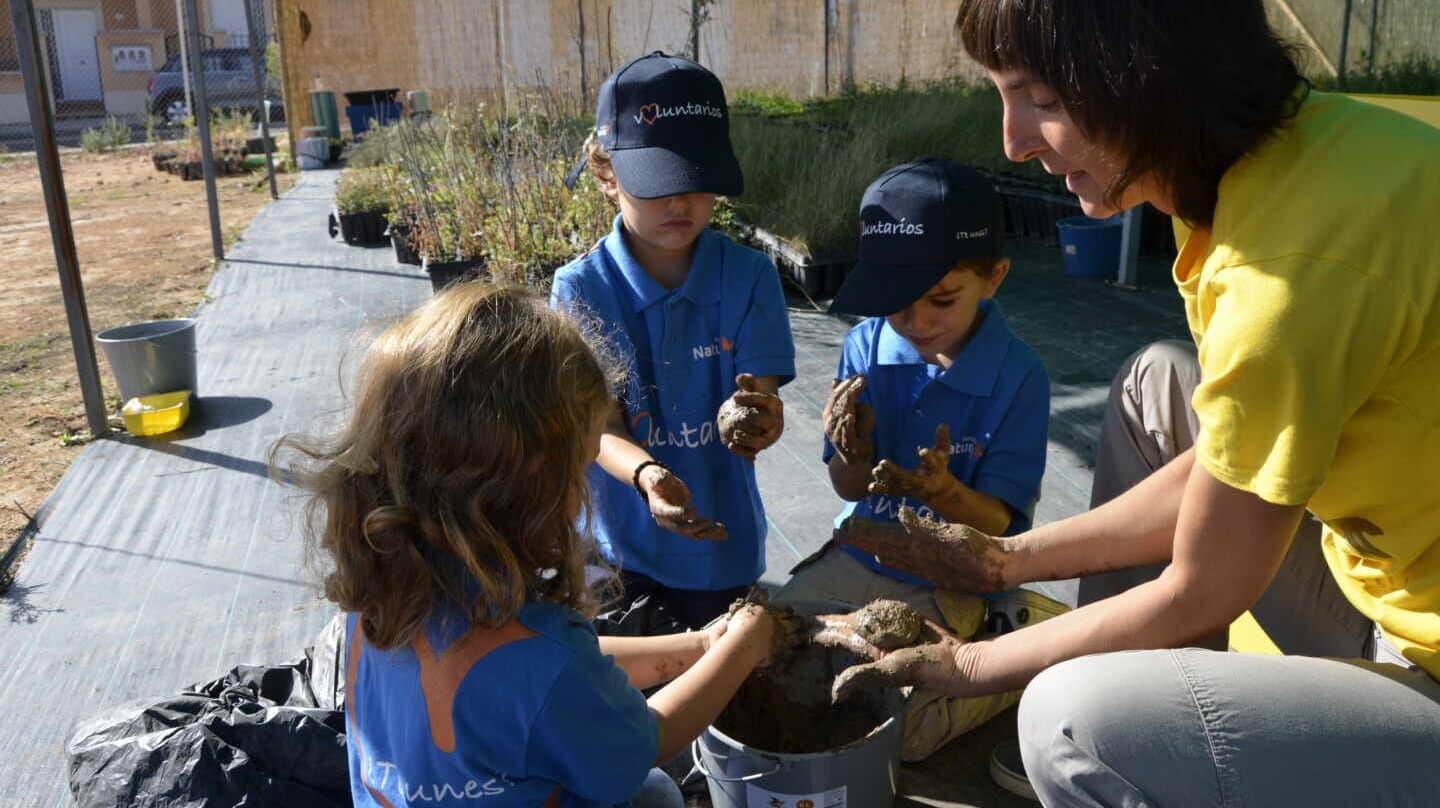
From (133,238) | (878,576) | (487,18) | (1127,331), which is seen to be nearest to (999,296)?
(1127,331)

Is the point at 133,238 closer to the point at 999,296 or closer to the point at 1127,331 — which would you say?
the point at 999,296

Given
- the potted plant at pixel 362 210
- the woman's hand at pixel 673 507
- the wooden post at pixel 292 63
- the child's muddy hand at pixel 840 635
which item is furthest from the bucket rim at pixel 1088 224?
the wooden post at pixel 292 63

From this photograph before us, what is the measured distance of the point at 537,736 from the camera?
126cm

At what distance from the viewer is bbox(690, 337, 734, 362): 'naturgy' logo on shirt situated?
2270 mm

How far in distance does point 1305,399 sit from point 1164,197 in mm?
339

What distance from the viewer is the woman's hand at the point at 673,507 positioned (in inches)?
72.8

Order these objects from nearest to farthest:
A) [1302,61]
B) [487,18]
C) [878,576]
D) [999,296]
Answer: [1302,61] < [878,576] < [999,296] < [487,18]

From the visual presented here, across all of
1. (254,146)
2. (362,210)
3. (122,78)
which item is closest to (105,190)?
(254,146)

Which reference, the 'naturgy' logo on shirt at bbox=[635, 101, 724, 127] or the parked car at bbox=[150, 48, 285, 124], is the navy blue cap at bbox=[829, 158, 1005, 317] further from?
the parked car at bbox=[150, 48, 285, 124]

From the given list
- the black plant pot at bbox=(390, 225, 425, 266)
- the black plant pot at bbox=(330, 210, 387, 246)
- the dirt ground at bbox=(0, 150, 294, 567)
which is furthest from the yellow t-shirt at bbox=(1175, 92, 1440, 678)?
the black plant pot at bbox=(330, 210, 387, 246)

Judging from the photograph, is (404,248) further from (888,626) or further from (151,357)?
(888,626)

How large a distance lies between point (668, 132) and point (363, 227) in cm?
634

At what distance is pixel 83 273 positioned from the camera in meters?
8.10

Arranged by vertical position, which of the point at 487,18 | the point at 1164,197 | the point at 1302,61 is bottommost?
the point at 1164,197
